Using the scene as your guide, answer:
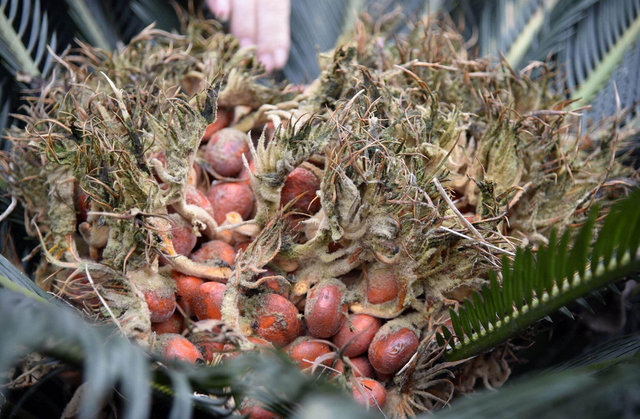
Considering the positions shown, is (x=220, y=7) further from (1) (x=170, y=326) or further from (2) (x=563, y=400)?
(2) (x=563, y=400)

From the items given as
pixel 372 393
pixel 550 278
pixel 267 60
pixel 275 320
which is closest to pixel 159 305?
pixel 275 320

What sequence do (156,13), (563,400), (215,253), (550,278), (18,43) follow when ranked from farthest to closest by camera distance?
(156,13), (18,43), (215,253), (550,278), (563,400)

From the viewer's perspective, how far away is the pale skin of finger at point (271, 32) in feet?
5.21

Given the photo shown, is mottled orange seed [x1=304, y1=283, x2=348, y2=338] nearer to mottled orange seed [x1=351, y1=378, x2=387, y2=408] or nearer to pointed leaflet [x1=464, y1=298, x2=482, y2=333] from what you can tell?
mottled orange seed [x1=351, y1=378, x2=387, y2=408]

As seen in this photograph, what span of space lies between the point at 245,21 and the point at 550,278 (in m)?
1.22

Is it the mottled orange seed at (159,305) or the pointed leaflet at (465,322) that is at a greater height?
the mottled orange seed at (159,305)

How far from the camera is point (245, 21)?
5.32 feet

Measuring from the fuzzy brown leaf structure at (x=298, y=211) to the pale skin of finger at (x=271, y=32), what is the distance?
46cm

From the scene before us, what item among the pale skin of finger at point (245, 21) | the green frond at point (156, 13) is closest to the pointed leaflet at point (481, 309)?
the pale skin of finger at point (245, 21)

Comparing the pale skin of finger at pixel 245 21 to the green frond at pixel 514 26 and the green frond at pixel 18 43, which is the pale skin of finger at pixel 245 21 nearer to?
the green frond at pixel 18 43

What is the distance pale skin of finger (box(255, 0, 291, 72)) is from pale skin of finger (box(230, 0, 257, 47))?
0.06 ft

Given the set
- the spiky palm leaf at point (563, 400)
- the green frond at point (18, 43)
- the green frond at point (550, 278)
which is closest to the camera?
the spiky palm leaf at point (563, 400)

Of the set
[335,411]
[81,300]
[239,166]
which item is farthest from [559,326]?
[81,300]

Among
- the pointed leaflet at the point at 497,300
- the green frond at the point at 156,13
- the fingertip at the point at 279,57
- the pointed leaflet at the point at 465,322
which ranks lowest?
the pointed leaflet at the point at 465,322
